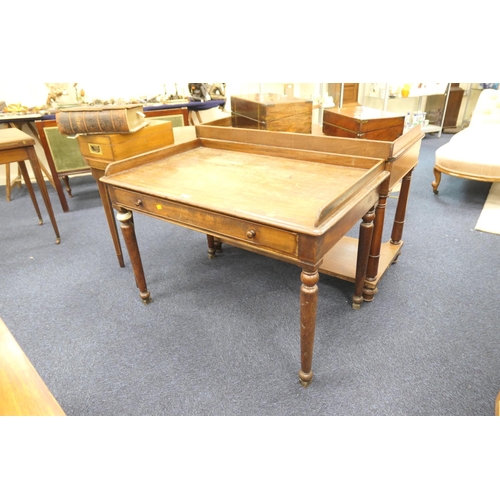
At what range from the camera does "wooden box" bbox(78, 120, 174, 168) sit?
1630 millimetres

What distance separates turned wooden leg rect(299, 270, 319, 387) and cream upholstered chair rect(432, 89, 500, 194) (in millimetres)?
2203

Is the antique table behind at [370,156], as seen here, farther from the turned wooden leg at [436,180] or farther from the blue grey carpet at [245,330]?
the turned wooden leg at [436,180]

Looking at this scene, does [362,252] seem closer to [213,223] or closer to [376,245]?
[376,245]

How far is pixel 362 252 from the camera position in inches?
62.4

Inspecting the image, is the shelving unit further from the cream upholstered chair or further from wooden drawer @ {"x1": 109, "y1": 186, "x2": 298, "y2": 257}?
wooden drawer @ {"x1": 109, "y1": 186, "x2": 298, "y2": 257}

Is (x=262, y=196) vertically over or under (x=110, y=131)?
under

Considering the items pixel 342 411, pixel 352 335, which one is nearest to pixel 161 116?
pixel 352 335

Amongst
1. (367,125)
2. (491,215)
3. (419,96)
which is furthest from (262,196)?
(419,96)

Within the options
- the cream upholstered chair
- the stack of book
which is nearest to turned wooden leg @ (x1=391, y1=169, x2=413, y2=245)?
the cream upholstered chair

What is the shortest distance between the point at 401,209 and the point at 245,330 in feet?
3.53

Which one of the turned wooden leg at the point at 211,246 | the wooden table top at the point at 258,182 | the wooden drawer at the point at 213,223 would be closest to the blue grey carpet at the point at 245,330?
the turned wooden leg at the point at 211,246

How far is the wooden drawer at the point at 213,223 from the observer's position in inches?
42.4
